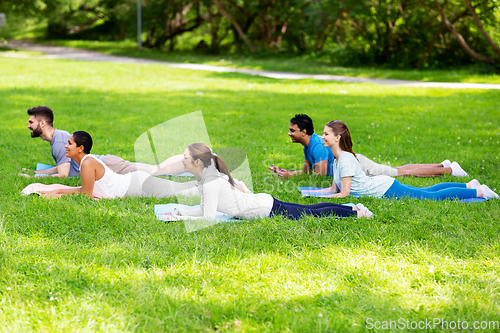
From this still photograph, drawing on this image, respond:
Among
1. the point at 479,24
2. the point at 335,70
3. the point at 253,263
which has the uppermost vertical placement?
the point at 479,24

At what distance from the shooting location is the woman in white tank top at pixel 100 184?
5352 mm

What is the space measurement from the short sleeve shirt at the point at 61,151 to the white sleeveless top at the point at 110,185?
1.16 m

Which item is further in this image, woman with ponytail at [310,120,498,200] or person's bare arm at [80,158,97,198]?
woman with ponytail at [310,120,498,200]

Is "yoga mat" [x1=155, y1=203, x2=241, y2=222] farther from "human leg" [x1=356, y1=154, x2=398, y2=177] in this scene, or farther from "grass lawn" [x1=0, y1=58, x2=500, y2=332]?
"human leg" [x1=356, y1=154, x2=398, y2=177]

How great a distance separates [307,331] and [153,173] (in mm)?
4155

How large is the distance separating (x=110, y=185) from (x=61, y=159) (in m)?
1.44

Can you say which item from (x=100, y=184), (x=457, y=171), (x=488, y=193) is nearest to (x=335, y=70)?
(x=457, y=171)

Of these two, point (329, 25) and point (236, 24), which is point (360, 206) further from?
point (236, 24)

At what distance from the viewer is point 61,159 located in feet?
21.3

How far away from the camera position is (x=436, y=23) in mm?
20953

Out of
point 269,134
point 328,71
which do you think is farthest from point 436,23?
point 269,134

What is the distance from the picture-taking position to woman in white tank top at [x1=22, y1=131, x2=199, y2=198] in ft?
17.6

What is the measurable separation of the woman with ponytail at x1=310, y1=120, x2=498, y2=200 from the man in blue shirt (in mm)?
633

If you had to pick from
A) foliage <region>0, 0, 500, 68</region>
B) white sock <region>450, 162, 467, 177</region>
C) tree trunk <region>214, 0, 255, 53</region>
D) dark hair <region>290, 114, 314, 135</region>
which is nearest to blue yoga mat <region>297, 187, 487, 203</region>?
dark hair <region>290, 114, 314, 135</region>
